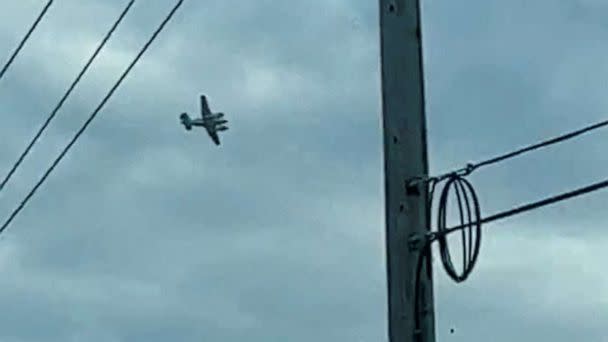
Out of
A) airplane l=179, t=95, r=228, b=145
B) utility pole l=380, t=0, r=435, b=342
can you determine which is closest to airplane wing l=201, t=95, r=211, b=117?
airplane l=179, t=95, r=228, b=145

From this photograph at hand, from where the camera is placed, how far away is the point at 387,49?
9.13 meters

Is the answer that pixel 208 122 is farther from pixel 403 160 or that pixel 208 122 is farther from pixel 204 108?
pixel 403 160

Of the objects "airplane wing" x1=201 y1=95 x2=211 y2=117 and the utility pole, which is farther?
"airplane wing" x1=201 y1=95 x2=211 y2=117

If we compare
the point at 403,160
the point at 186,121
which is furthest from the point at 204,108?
the point at 403,160

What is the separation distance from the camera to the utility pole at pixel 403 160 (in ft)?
28.7

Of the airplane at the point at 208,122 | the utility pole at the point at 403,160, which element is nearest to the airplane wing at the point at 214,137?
the airplane at the point at 208,122

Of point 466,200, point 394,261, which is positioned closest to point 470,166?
point 466,200

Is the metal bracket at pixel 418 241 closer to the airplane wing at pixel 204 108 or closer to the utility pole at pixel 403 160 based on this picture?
the utility pole at pixel 403 160

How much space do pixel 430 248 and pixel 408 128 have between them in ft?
2.06

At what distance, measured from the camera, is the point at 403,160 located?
895 cm

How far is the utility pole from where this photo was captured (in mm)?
8758

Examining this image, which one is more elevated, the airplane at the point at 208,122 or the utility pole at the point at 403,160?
the airplane at the point at 208,122

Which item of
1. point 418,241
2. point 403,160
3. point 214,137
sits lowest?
point 418,241

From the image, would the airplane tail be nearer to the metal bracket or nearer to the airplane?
the airplane
